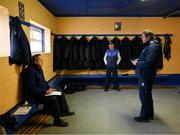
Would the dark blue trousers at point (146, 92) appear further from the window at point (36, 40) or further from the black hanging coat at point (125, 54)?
the black hanging coat at point (125, 54)

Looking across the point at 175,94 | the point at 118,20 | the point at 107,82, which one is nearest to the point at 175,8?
the point at 118,20

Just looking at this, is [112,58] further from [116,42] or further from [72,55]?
[72,55]

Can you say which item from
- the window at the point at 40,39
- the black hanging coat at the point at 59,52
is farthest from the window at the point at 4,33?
the black hanging coat at the point at 59,52

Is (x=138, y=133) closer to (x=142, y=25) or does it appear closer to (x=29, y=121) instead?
(x=29, y=121)

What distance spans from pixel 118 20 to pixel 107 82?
6.68ft

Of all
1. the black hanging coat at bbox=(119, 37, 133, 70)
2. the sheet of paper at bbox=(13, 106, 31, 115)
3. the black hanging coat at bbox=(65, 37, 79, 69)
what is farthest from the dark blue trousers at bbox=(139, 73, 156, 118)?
the black hanging coat at bbox=(65, 37, 79, 69)

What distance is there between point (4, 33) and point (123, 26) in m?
4.47

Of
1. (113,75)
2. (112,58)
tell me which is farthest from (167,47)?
(113,75)

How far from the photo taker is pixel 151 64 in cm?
345

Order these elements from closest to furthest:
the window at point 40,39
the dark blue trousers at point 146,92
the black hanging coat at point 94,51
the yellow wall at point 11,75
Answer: the yellow wall at point 11,75, the dark blue trousers at point 146,92, the window at point 40,39, the black hanging coat at point 94,51

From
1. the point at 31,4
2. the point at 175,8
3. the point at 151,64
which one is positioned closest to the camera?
the point at 151,64

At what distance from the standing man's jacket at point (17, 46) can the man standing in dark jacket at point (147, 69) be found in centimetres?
182

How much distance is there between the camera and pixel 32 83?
3.44 m

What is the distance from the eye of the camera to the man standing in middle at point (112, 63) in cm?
632
